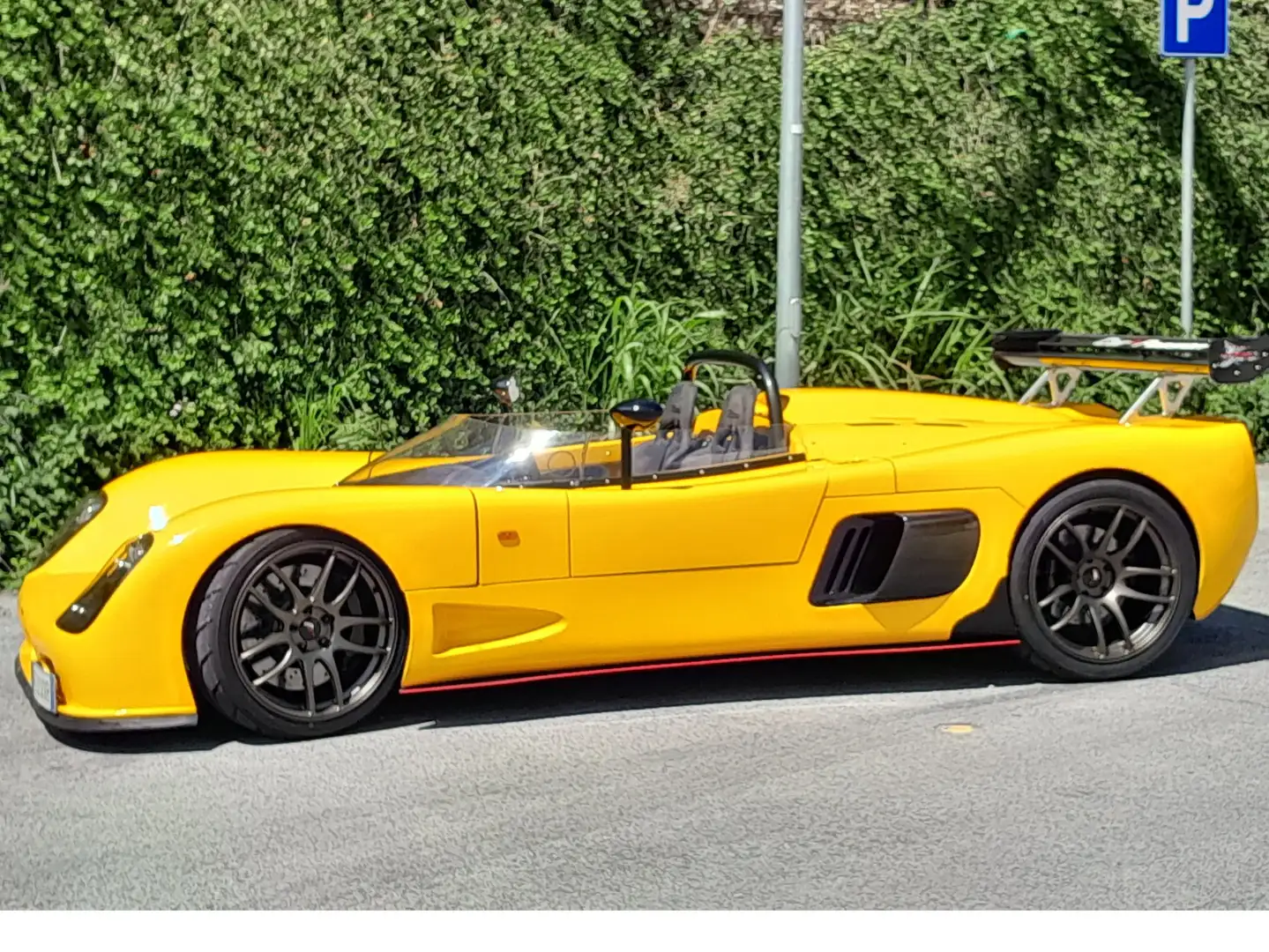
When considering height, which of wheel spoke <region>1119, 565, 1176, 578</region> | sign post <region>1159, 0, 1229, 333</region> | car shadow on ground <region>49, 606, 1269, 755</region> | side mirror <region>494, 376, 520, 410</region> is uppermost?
sign post <region>1159, 0, 1229, 333</region>

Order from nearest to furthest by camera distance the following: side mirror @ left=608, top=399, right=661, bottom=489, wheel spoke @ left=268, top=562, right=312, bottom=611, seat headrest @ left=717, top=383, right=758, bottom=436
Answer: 1. wheel spoke @ left=268, top=562, right=312, bottom=611
2. side mirror @ left=608, top=399, right=661, bottom=489
3. seat headrest @ left=717, top=383, right=758, bottom=436

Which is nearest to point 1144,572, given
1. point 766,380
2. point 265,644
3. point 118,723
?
point 766,380

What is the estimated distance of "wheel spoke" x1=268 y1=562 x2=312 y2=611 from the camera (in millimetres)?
5078

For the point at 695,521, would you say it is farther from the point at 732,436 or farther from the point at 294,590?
the point at 294,590

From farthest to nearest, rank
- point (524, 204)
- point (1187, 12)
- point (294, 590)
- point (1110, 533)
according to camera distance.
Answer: point (1187, 12) < point (524, 204) < point (1110, 533) < point (294, 590)

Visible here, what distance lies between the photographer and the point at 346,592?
514 cm

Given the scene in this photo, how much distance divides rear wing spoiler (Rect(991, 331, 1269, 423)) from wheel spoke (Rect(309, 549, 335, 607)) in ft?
8.60

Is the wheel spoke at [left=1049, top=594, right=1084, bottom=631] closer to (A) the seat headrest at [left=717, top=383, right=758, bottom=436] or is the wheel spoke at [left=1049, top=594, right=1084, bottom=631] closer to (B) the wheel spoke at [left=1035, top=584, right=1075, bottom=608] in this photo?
(B) the wheel spoke at [left=1035, top=584, right=1075, bottom=608]

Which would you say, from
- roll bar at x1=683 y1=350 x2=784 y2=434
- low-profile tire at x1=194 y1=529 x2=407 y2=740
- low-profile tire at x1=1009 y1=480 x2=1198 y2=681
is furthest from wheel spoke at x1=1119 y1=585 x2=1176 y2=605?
low-profile tire at x1=194 y1=529 x2=407 y2=740

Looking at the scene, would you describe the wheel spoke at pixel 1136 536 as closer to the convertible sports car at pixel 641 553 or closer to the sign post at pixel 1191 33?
the convertible sports car at pixel 641 553

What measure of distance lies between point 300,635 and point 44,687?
0.74 meters

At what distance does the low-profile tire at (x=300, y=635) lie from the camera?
5.02 m
